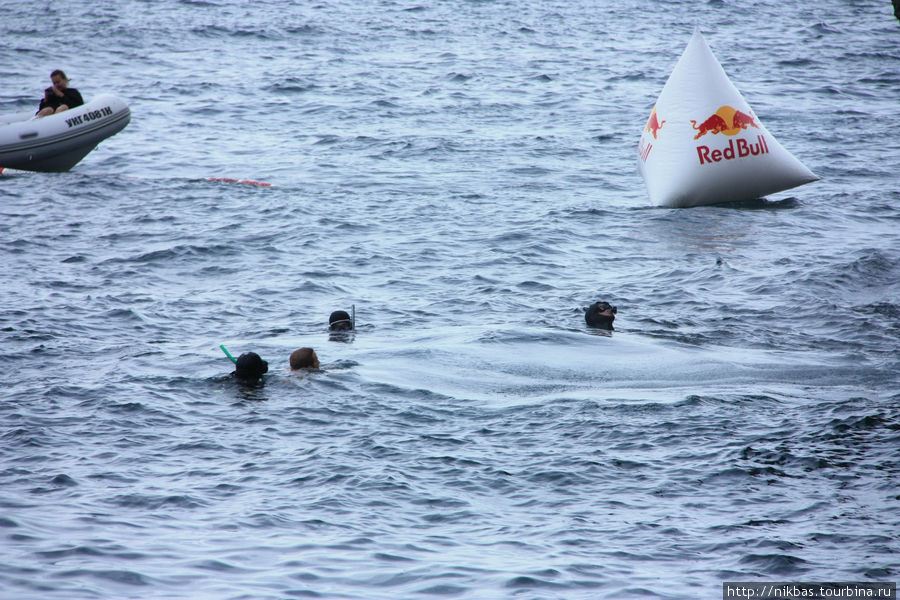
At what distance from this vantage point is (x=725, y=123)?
16.2m

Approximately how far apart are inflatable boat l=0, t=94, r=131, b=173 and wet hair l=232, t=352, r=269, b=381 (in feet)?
38.9

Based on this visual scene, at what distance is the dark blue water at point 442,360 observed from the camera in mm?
7520

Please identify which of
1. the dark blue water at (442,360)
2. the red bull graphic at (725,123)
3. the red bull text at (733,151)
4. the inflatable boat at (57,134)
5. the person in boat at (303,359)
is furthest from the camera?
the inflatable boat at (57,134)

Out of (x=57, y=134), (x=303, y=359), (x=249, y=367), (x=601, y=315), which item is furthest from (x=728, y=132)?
(x=57, y=134)

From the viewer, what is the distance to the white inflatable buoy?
642 inches

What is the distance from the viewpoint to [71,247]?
16344mm

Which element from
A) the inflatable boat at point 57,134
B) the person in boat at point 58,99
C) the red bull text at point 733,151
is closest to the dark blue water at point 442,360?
the inflatable boat at point 57,134

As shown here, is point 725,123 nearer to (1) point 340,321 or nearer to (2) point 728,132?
(2) point 728,132

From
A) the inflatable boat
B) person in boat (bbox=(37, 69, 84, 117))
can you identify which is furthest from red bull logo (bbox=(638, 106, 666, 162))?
person in boat (bbox=(37, 69, 84, 117))

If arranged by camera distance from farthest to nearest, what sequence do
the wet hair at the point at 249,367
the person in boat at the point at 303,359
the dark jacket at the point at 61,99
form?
the dark jacket at the point at 61,99 < the person in boat at the point at 303,359 < the wet hair at the point at 249,367

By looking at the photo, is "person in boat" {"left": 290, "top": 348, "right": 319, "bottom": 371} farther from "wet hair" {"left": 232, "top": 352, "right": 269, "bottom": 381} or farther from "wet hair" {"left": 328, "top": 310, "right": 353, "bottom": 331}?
"wet hair" {"left": 328, "top": 310, "right": 353, "bottom": 331}

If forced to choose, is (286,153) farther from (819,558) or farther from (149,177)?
(819,558)

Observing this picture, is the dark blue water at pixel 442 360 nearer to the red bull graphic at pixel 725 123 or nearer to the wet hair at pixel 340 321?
the wet hair at pixel 340 321

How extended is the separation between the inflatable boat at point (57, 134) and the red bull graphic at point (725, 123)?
500 inches
